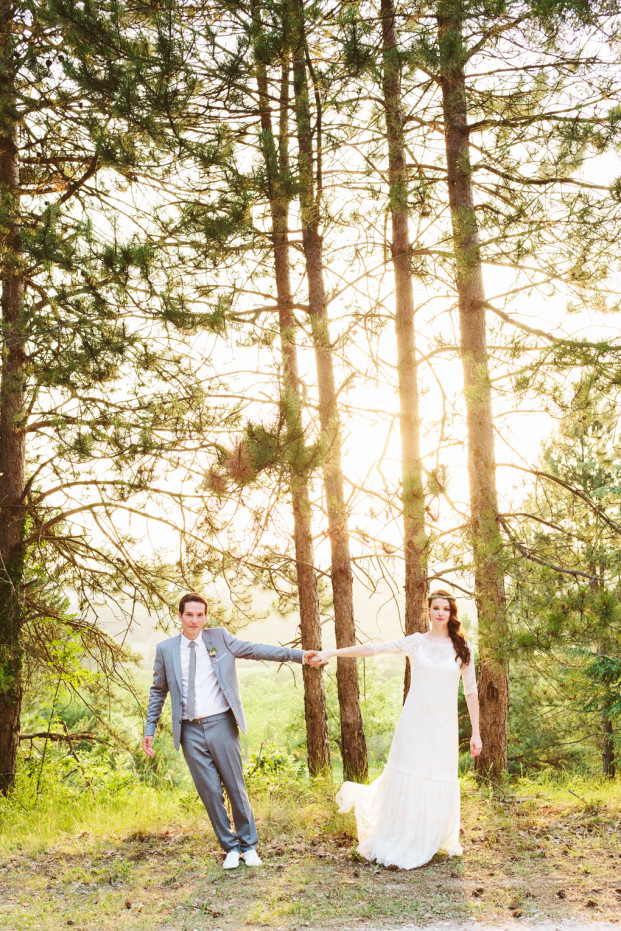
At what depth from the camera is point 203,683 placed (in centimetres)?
511

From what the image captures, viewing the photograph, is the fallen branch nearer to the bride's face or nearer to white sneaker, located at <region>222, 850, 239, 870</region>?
white sneaker, located at <region>222, 850, 239, 870</region>

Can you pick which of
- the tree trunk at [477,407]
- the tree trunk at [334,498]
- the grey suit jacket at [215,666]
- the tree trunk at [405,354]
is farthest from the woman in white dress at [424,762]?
the tree trunk at [334,498]

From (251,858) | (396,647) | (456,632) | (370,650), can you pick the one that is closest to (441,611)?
(456,632)

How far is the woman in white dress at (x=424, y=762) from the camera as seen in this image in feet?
15.9

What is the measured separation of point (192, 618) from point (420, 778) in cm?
187

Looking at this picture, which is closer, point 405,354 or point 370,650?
point 370,650

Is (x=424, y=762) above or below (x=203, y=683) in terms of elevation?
below

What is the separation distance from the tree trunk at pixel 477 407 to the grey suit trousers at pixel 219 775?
7.64 ft

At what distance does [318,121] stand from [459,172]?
1548mm

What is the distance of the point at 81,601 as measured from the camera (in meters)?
9.10

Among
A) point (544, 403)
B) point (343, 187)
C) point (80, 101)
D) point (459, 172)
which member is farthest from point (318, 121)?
point (544, 403)

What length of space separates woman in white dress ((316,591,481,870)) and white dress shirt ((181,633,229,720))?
0.75 m

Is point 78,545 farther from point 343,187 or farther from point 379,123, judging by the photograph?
point 379,123

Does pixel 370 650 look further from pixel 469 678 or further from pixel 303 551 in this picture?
pixel 303 551
